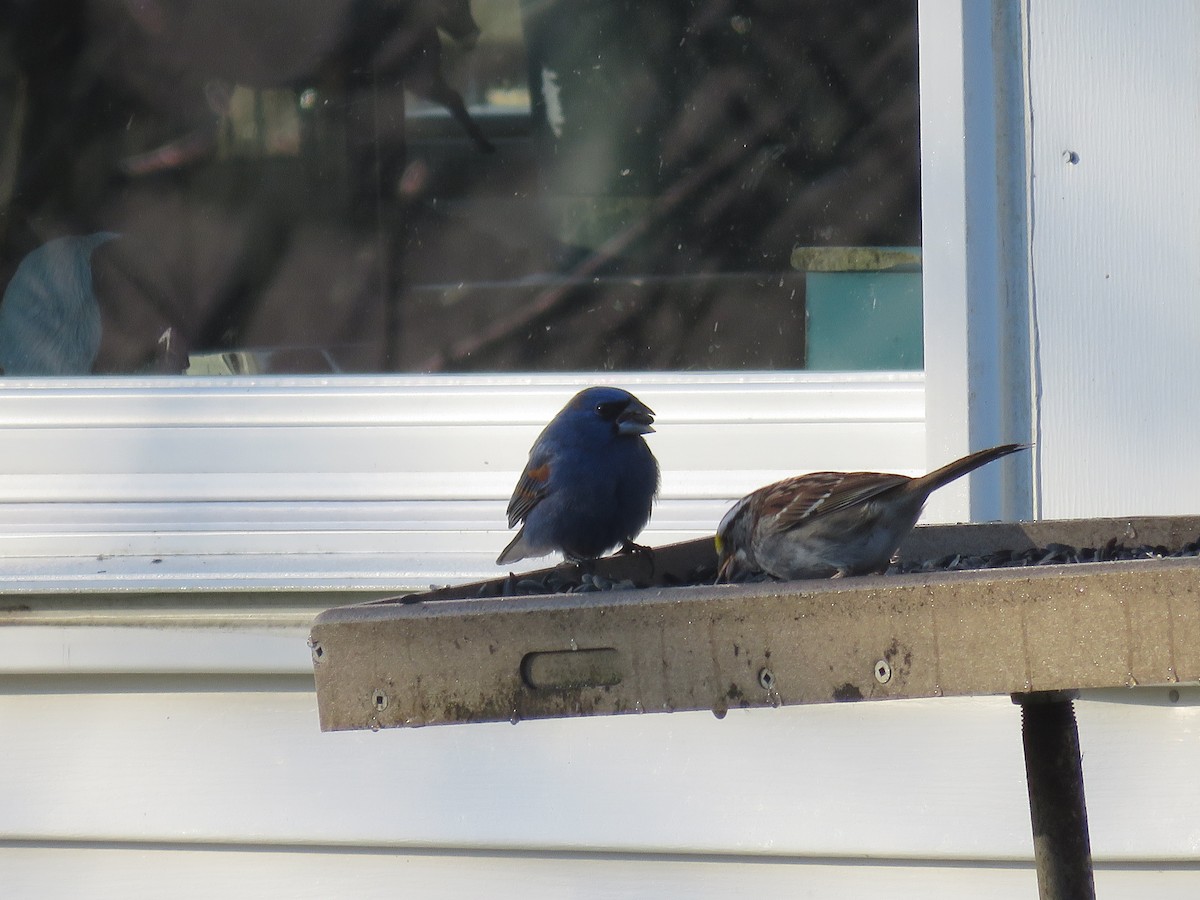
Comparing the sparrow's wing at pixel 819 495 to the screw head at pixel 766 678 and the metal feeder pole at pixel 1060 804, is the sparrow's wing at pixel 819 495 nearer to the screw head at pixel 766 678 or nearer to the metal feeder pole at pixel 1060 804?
the metal feeder pole at pixel 1060 804

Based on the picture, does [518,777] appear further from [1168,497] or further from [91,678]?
[1168,497]

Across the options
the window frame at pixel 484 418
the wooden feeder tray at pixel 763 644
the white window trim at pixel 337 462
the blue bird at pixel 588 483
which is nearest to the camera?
the wooden feeder tray at pixel 763 644

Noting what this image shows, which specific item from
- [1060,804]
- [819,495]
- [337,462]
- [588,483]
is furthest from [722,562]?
[337,462]

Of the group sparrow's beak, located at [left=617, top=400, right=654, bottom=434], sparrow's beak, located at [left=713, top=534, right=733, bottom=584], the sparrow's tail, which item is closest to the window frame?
sparrow's beak, located at [left=617, top=400, right=654, bottom=434]

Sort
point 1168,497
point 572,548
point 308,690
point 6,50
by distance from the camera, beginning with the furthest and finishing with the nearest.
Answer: point 6,50
point 308,690
point 1168,497
point 572,548

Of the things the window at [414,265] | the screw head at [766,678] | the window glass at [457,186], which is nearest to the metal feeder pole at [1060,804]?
the screw head at [766,678]

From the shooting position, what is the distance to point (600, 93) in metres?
2.88

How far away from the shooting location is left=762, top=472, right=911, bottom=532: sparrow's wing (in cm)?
175

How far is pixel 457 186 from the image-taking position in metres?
2.95

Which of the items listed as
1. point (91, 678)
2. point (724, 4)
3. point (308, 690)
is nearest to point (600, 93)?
point (724, 4)

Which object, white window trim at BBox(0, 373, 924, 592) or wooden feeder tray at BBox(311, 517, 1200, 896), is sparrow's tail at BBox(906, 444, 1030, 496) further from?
white window trim at BBox(0, 373, 924, 592)

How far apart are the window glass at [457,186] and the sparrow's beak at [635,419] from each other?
528 mm

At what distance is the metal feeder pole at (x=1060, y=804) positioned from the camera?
152cm

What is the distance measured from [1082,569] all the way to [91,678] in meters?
2.15
